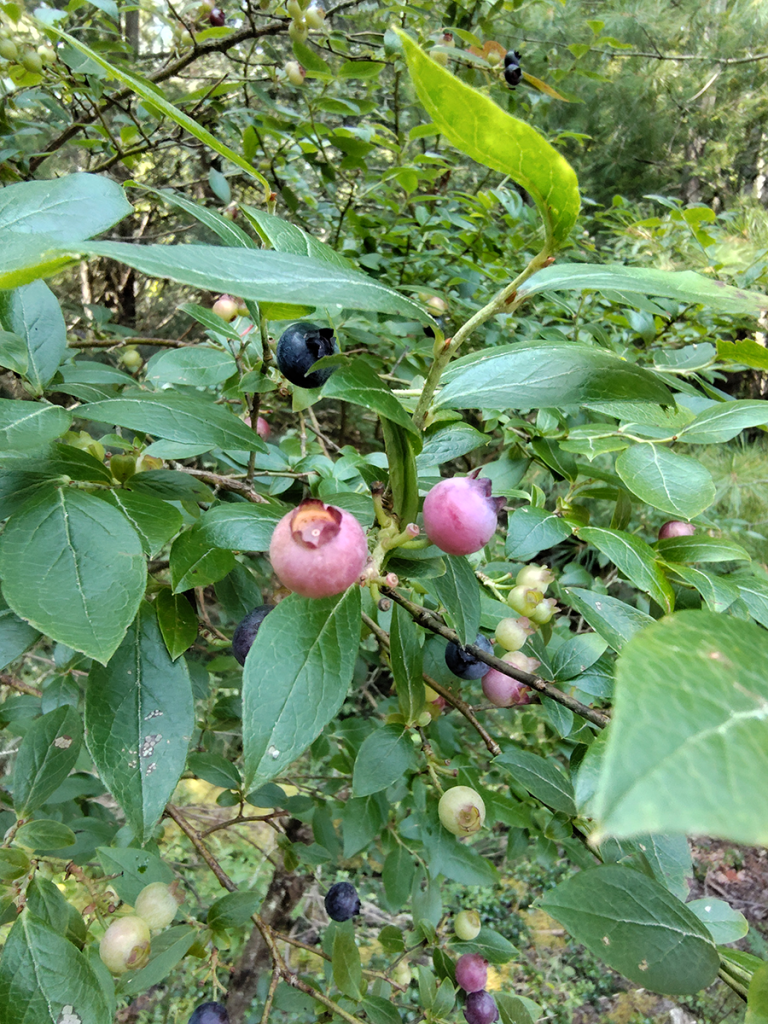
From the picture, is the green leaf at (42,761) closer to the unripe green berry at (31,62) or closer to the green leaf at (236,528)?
the green leaf at (236,528)

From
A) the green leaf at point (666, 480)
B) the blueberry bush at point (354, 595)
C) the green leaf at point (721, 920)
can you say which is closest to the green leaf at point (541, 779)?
the blueberry bush at point (354, 595)

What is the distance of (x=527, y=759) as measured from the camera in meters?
0.69

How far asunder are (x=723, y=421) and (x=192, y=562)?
598mm

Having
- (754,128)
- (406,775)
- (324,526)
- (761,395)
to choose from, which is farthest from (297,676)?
(754,128)

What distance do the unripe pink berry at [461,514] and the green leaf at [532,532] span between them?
1.13 ft

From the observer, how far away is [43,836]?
653mm

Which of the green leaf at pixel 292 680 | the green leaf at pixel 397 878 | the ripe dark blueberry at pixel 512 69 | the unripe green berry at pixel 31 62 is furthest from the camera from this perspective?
the ripe dark blueberry at pixel 512 69

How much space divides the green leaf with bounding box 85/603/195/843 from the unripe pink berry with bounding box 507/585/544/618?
0.39 metres

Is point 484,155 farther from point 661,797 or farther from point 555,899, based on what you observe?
point 555,899

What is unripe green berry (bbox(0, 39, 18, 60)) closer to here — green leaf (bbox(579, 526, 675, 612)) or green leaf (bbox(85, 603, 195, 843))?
green leaf (bbox(85, 603, 195, 843))

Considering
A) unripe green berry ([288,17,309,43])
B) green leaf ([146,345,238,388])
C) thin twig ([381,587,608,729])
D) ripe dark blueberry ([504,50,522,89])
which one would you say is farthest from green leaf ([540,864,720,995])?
ripe dark blueberry ([504,50,522,89])

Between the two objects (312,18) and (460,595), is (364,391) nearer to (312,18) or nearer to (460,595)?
(460,595)

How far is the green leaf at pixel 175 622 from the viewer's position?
524 mm

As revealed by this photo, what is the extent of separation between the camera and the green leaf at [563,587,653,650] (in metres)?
0.59
